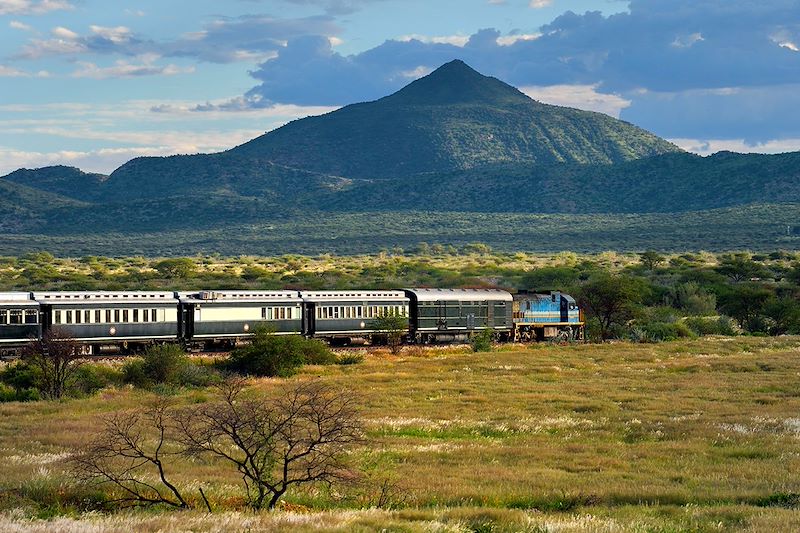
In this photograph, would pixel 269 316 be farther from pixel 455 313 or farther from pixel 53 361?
pixel 53 361

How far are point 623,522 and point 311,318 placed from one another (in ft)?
116

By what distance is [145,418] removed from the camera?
2970 centimetres

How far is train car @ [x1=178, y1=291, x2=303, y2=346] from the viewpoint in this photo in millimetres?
Result: 47281

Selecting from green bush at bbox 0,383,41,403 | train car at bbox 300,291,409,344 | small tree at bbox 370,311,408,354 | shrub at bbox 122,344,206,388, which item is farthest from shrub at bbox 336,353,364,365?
green bush at bbox 0,383,41,403

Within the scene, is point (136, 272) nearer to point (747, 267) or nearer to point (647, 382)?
point (747, 267)

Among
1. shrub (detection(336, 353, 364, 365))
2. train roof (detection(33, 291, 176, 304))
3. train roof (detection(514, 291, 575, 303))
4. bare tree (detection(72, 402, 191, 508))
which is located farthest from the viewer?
train roof (detection(514, 291, 575, 303))

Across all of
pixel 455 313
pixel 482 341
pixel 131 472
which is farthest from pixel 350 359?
pixel 131 472

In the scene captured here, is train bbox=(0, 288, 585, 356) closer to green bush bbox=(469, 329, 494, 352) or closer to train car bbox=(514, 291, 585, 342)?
train car bbox=(514, 291, 585, 342)

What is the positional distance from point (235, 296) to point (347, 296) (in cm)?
605

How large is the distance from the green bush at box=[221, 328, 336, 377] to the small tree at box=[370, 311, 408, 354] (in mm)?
7157

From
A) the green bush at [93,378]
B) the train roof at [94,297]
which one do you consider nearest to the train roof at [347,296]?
the train roof at [94,297]

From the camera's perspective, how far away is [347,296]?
52.7 m

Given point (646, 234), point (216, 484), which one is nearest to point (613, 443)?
point (216, 484)

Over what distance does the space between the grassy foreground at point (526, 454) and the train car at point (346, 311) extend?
624 centimetres
